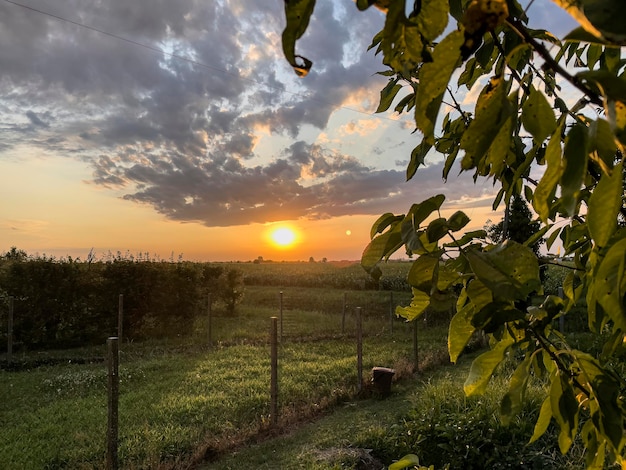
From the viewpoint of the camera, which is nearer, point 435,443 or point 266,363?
point 435,443

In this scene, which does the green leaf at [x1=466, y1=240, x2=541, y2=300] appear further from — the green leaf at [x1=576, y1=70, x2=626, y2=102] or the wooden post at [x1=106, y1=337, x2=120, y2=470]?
the wooden post at [x1=106, y1=337, x2=120, y2=470]

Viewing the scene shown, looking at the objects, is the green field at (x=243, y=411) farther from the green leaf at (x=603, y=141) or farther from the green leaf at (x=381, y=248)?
the green leaf at (x=603, y=141)

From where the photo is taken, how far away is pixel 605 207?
1.55 ft

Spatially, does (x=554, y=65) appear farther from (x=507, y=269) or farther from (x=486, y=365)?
(x=486, y=365)

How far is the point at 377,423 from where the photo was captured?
6086mm

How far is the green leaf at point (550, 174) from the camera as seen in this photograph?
51 centimetres

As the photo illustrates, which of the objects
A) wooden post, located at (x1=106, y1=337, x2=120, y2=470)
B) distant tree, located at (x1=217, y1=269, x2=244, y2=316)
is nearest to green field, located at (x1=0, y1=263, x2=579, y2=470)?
wooden post, located at (x1=106, y1=337, x2=120, y2=470)

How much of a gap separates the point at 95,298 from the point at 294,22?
14.3 metres

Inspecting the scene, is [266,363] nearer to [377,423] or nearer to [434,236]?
[377,423]

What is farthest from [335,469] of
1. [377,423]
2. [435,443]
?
[377,423]

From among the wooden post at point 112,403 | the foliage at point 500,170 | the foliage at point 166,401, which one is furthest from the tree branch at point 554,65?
the foliage at point 166,401

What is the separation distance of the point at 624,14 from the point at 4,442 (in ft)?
24.4

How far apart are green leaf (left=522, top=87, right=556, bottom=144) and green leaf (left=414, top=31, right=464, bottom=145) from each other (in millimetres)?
154

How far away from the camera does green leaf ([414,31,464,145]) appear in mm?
428
